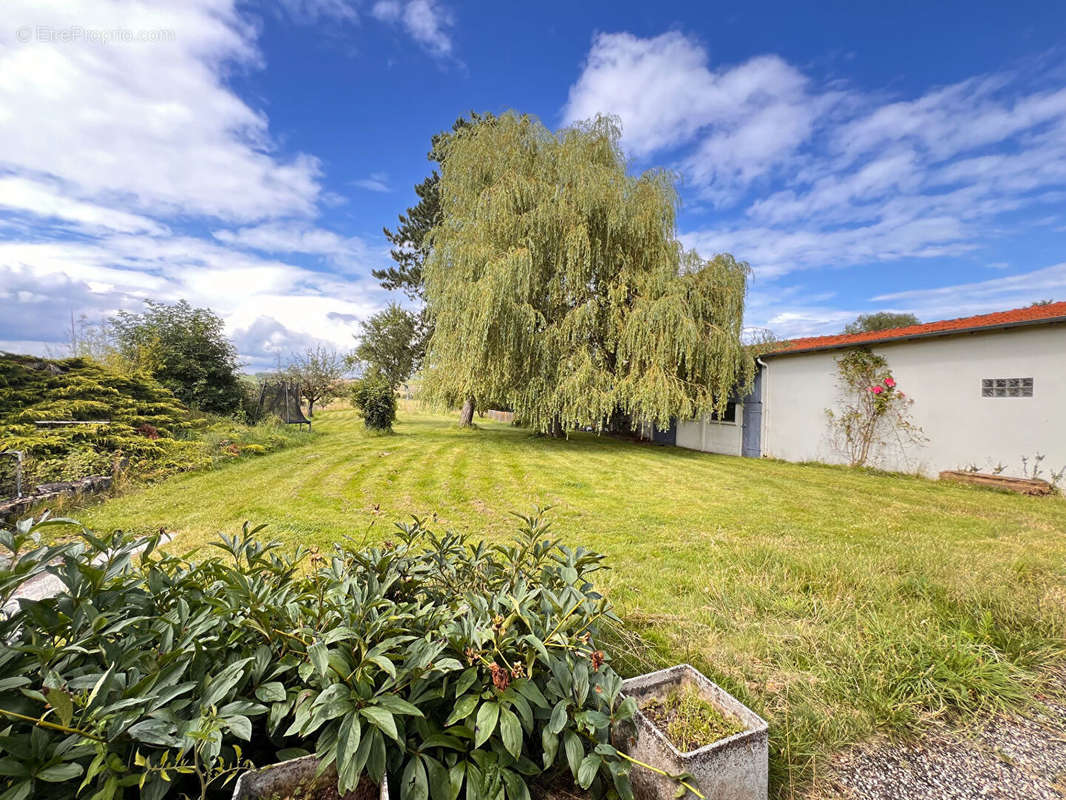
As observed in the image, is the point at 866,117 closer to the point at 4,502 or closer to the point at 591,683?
the point at 591,683

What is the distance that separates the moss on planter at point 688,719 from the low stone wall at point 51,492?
592 cm

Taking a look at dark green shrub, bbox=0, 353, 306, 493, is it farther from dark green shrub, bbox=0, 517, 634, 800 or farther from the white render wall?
the white render wall

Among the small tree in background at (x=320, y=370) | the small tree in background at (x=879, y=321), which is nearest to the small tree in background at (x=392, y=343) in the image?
the small tree in background at (x=320, y=370)

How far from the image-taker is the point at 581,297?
10.3m

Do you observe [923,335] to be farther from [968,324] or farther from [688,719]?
[688,719]

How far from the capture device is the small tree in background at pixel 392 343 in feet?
63.3

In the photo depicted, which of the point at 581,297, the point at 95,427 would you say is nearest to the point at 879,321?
the point at 581,297

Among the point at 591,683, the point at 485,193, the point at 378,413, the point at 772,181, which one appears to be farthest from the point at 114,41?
the point at 772,181

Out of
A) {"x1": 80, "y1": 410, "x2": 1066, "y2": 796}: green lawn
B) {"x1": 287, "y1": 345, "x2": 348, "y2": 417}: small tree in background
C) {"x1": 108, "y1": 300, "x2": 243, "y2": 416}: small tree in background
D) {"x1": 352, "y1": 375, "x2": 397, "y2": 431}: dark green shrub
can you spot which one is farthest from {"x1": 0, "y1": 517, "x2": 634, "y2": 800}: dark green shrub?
{"x1": 287, "y1": 345, "x2": 348, "y2": 417}: small tree in background

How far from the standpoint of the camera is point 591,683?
1.18 m

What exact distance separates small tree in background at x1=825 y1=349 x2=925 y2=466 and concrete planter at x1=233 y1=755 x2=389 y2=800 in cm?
1073

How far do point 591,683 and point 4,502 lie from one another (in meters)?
6.07

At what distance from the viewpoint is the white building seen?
6668 millimetres

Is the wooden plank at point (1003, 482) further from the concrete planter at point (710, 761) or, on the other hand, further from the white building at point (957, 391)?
the concrete planter at point (710, 761)
